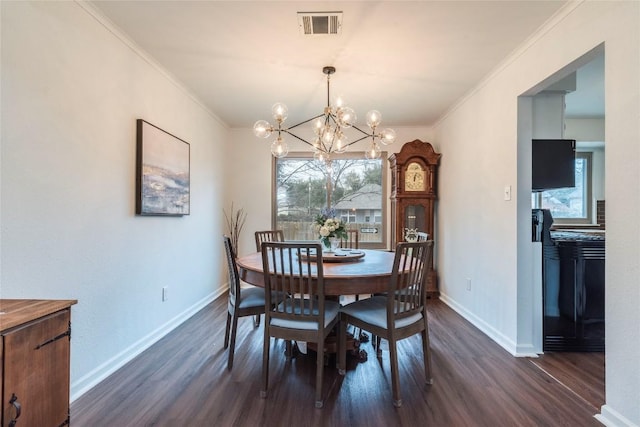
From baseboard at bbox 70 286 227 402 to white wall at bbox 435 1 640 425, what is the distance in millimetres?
2976

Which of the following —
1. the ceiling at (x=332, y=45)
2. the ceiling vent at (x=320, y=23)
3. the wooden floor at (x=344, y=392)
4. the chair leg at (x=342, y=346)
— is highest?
the ceiling at (x=332, y=45)

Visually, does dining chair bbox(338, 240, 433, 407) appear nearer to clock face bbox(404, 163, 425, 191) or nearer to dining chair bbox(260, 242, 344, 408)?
dining chair bbox(260, 242, 344, 408)

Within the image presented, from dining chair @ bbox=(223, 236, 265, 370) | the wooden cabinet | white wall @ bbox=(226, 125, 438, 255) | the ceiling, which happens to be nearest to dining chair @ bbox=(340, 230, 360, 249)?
white wall @ bbox=(226, 125, 438, 255)

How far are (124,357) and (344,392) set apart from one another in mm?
1626

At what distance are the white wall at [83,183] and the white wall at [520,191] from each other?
9.84 ft

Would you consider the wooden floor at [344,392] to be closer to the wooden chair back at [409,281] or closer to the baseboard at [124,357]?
the baseboard at [124,357]

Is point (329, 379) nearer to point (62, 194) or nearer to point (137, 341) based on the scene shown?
point (137, 341)

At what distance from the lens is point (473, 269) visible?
324cm

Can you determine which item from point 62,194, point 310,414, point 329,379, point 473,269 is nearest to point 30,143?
point 62,194

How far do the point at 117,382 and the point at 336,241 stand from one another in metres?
1.84

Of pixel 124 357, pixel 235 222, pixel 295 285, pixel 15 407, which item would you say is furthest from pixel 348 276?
pixel 235 222

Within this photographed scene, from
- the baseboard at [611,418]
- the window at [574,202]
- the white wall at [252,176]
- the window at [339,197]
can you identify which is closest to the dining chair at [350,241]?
the window at [339,197]

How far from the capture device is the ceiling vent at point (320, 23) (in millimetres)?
1974

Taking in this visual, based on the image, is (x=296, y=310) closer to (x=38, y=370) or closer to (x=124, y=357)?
(x=38, y=370)
